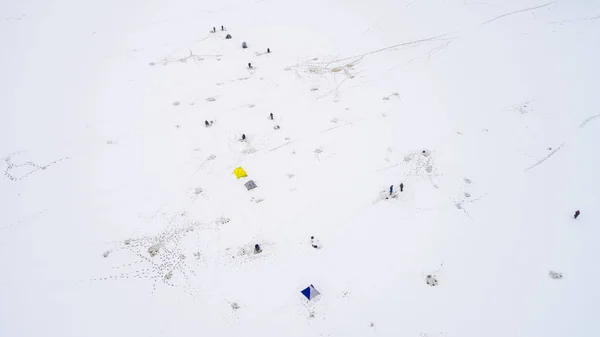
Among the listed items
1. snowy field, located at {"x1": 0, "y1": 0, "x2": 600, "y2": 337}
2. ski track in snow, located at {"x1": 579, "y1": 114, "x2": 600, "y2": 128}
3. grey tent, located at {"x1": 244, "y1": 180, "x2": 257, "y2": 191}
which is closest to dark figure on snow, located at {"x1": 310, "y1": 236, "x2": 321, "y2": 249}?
snowy field, located at {"x1": 0, "y1": 0, "x2": 600, "y2": 337}

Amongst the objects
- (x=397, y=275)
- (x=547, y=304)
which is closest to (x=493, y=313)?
(x=547, y=304)

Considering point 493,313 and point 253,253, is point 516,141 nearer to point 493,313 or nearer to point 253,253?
point 493,313

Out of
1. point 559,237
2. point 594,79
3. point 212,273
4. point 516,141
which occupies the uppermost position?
point 594,79

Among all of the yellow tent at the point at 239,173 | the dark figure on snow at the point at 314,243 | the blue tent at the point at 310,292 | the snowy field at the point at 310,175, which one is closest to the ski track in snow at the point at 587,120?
the snowy field at the point at 310,175

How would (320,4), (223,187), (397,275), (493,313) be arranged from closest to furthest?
(493,313)
(397,275)
(223,187)
(320,4)

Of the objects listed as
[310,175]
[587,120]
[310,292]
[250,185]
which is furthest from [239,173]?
[587,120]

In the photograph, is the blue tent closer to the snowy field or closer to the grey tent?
the snowy field

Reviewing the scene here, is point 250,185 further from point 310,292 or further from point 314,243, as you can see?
point 310,292
